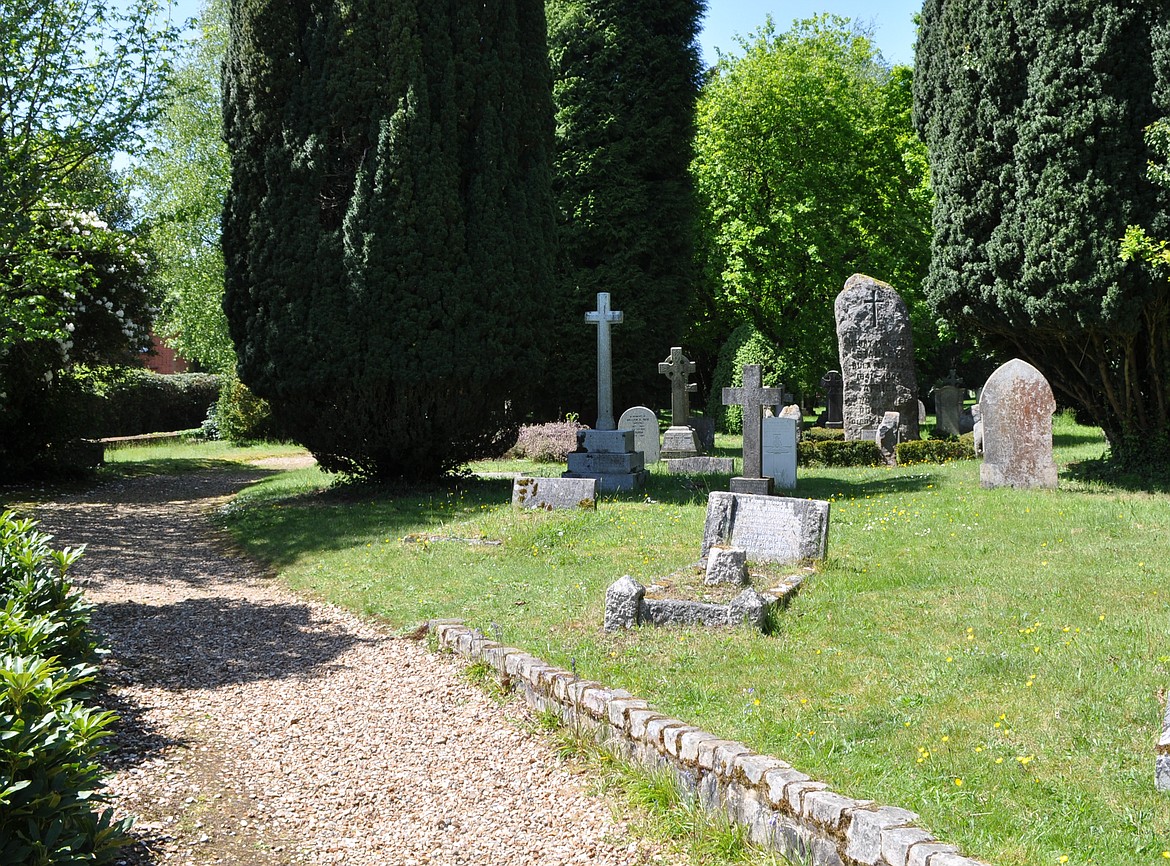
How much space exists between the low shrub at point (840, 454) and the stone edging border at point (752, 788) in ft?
43.9

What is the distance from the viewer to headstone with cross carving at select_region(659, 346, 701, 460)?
61.4 feet

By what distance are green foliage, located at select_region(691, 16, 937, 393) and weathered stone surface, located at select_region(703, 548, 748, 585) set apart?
69.6ft

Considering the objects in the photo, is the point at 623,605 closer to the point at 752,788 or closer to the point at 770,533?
the point at 770,533

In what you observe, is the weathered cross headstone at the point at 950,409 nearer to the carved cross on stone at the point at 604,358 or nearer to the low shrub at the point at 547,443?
the low shrub at the point at 547,443

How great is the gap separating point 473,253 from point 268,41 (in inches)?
181

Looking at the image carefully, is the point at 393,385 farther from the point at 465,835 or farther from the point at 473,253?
the point at 465,835

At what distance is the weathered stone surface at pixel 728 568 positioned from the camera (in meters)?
7.13

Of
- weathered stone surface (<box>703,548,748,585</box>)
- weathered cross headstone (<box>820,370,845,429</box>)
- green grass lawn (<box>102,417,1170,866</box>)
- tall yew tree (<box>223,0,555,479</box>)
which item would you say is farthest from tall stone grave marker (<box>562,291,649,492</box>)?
weathered cross headstone (<box>820,370,845,429</box>)

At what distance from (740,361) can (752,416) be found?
1537 cm

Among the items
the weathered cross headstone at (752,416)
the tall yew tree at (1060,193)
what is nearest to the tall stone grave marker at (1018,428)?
the tall yew tree at (1060,193)

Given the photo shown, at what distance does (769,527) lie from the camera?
8.18 metres

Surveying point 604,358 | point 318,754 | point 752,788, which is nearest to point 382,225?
point 604,358

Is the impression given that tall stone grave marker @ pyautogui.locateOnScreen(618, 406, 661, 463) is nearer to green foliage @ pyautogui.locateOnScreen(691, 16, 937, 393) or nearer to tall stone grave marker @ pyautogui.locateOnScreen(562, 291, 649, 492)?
tall stone grave marker @ pyautogui.locateOnScreen(562, 291, 649, 492)

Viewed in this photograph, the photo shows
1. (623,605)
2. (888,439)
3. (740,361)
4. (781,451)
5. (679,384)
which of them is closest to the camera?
(623,605)
